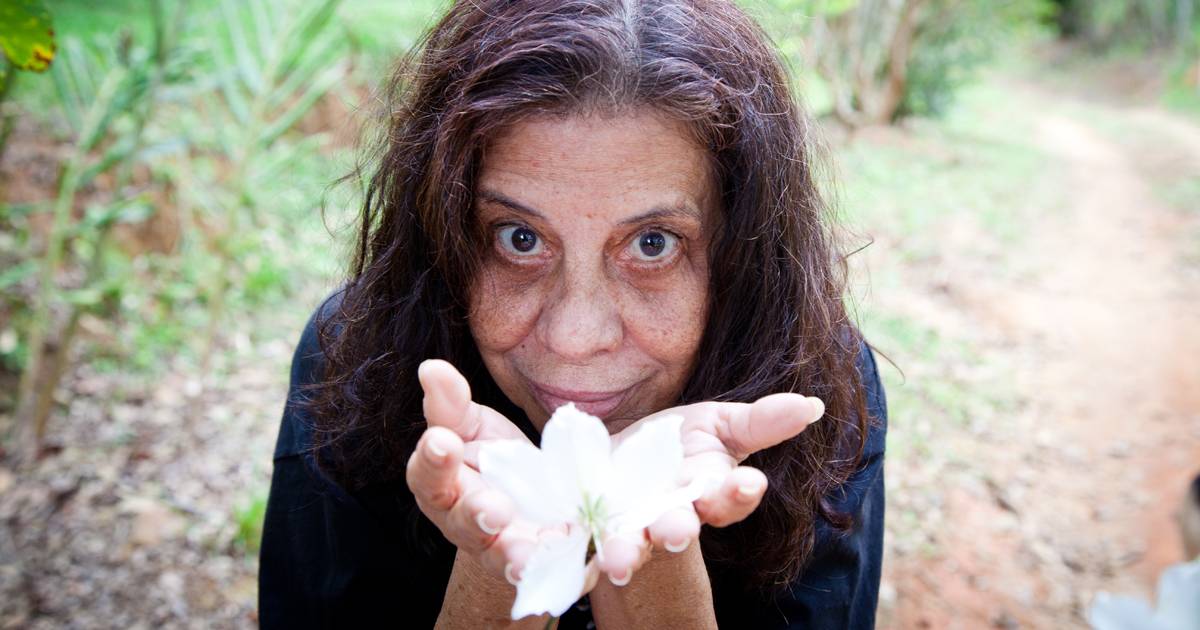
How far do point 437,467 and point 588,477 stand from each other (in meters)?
0.17

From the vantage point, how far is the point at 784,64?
159 cm

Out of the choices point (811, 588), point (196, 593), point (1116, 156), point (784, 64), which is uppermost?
point (784, 64)

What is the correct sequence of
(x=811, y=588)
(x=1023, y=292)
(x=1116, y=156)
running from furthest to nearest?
(x=1116, y=156)
(x=1023, y=292)
(x=811, y=588)

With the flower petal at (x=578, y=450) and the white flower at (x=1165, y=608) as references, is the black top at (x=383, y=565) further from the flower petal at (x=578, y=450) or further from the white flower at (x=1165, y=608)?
the white flower at (x=1165, y=608)

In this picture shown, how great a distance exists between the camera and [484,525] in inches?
36.7

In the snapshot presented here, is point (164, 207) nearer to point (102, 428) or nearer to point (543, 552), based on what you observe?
point (102, 428)

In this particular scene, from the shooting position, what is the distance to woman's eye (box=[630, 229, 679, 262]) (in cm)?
135

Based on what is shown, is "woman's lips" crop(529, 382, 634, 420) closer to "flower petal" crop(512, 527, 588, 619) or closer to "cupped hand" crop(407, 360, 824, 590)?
"cupped hand" crop(407, 360, 824, 590)

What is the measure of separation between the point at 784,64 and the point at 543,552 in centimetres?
110

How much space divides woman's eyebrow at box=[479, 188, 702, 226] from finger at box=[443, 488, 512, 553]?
0.51 m

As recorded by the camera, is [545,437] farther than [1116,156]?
No


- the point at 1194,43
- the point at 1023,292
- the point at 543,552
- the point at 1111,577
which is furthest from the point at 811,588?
the point at 1194,43

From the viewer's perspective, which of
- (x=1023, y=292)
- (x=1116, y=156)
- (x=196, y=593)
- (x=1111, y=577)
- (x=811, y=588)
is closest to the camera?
(x=811, y=588)

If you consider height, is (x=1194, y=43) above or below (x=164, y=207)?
below
